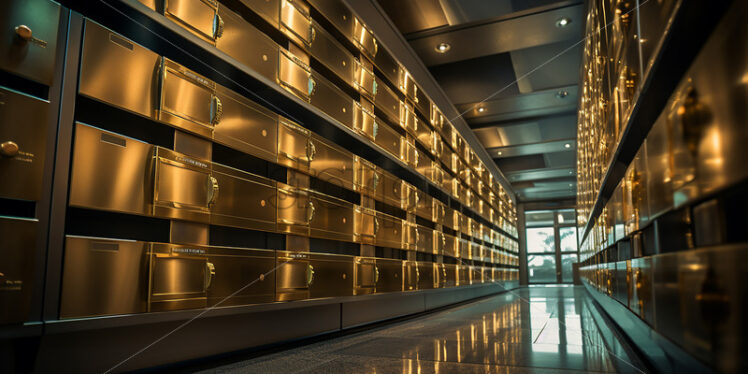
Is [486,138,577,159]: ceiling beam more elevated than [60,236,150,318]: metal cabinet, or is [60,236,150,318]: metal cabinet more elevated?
[486,138,577,159]: ceiling beam

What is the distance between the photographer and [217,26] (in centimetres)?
203

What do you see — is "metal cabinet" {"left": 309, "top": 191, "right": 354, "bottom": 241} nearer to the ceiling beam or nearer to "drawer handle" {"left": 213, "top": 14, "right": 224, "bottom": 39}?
"drawer handle" {"left": 213, "top": 14, "right": 224, "bottom": 39}

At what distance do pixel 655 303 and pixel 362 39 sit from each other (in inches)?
110

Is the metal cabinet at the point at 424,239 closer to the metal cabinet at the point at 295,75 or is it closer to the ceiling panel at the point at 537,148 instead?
the metal cabinet at the point at 295,75

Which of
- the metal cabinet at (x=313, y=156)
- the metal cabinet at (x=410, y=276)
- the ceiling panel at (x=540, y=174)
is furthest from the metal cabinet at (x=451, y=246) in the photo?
the ceiling panel at (x=540, y=174)

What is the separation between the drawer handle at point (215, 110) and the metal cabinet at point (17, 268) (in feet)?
2.69

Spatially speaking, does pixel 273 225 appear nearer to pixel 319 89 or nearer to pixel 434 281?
pixel 319 89

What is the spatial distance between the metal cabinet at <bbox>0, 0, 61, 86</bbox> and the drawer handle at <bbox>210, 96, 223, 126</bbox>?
65 centimetres

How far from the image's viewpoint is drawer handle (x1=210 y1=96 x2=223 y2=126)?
1984 mm

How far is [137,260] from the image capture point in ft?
5.25

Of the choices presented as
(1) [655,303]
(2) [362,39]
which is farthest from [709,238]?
(2) [362,39]

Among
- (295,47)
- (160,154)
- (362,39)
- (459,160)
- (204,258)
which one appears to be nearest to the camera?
(160,154)

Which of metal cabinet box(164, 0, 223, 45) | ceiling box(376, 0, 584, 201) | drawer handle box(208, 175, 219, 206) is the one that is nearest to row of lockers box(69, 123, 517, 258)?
drawer handle box(208, 175, 219, 206)

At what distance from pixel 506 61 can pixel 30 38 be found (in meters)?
5.50
